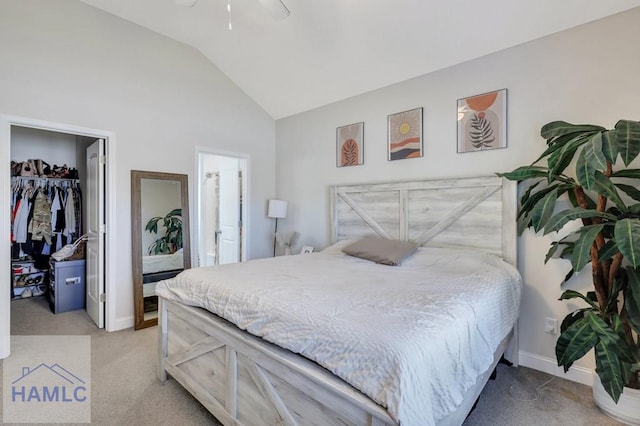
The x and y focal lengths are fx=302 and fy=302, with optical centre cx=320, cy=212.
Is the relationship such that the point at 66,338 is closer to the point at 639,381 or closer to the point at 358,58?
the point at 358,58

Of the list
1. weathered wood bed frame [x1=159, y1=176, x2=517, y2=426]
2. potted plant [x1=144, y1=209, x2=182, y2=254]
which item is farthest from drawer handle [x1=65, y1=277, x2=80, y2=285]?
weathered wood bed frame [x1=159, y1=176, x2=517, y2=426]

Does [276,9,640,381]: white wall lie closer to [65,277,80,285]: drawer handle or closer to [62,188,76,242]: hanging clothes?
[65,277,80,285]: drawer handle

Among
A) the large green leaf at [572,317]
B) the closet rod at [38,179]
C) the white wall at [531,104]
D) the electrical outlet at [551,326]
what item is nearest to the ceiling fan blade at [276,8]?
the white wall at [531,104]

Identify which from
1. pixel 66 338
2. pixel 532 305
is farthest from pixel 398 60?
pixel 66 338

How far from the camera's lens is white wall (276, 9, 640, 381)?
2.15 m

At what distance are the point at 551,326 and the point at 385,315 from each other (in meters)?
1.94

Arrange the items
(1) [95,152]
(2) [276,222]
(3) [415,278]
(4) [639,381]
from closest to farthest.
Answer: (4) [639,381]
(3) [415,278]
(1) [95,152]
(2) [276,222]

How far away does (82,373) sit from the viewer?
7.57 ft

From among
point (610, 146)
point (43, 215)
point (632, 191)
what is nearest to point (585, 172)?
point (610, 146)

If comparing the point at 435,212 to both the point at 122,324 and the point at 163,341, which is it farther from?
the point at 122,324

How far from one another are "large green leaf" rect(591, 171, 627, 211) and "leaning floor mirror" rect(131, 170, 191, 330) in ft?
12.2

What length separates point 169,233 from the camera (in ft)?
11.6

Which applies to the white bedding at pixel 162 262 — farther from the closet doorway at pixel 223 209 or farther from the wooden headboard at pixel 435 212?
the wooden headboard at pixel 435 212

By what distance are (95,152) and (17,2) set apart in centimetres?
Result: 136
